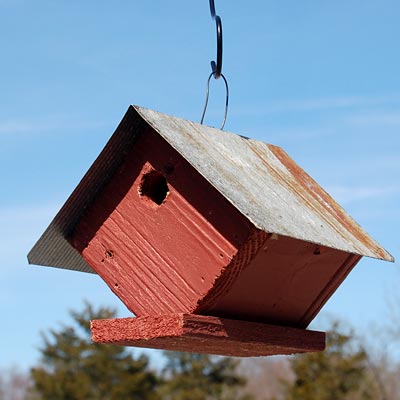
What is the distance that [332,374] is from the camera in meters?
21.6

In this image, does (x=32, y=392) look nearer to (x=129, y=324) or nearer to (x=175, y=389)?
(x=175, y=389)

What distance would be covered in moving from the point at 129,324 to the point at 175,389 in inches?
846

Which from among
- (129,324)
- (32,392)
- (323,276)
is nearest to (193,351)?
(129,324)

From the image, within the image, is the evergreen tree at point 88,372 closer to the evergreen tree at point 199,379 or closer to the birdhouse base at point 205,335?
the evergreen tree at point 199,379

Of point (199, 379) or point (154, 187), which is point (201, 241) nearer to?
point (154, 187)

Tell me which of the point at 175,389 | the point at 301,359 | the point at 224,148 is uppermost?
the point at 224,148

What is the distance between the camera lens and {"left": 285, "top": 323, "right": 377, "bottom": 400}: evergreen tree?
21.3 m

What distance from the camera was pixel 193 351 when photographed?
3.96 m

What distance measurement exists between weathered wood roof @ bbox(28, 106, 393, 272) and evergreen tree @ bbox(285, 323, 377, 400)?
1735 cm

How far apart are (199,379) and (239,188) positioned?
21.8 metres

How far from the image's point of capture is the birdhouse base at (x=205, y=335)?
349 cm

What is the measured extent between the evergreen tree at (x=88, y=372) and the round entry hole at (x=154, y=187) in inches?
805

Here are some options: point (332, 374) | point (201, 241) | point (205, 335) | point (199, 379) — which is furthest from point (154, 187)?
point (199, 379)

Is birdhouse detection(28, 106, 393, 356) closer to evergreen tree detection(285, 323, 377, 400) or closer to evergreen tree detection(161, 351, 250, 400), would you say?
evergreen tree detection(285, 323, 377, 400)
